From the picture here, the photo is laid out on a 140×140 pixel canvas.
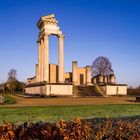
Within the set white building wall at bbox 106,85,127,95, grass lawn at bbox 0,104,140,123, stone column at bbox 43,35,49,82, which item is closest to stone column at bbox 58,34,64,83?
stone column at bbox 43,35,49,82

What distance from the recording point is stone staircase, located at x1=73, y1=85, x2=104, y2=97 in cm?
5425

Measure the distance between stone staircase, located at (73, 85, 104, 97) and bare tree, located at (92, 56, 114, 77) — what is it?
2430cm

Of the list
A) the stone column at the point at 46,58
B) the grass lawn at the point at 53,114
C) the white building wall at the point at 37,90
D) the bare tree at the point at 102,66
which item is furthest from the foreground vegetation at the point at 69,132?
the bare tree at the point at 102,66

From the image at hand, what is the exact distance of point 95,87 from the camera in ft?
196

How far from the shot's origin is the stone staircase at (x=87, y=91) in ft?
178

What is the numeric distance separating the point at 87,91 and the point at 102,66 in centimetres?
2865

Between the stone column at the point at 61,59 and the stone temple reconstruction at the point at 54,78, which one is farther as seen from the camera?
the stone column at the point at 61,59

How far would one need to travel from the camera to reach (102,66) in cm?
8431

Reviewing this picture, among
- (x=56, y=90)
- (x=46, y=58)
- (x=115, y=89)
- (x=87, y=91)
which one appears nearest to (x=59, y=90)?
(x=56, y=90)

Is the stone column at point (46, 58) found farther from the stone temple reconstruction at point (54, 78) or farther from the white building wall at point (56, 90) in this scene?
the white building wall at point (56, 90)

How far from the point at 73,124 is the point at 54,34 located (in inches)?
2120

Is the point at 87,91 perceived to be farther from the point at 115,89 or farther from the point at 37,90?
the point at 37,90

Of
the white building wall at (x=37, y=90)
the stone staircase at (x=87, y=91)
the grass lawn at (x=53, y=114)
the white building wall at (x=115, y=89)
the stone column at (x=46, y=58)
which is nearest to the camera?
the grass lawn at (x=53, y=114)

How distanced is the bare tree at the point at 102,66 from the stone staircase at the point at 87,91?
24303 mm
